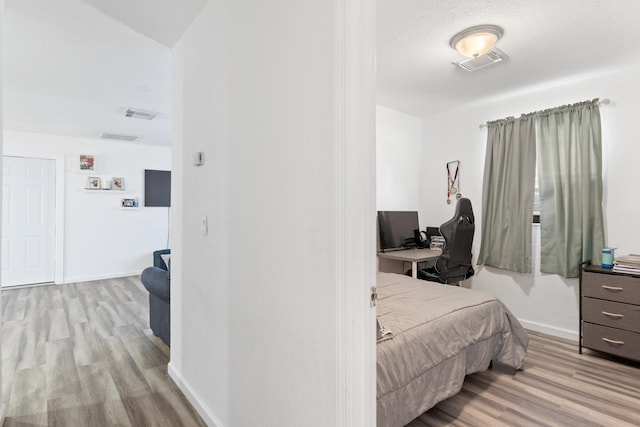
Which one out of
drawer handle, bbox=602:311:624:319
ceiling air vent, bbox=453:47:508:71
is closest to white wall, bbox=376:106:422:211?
ceiling air vent, bbox=453:47:508:71

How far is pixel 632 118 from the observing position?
290 cm

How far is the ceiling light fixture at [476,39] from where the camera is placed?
2250 mm

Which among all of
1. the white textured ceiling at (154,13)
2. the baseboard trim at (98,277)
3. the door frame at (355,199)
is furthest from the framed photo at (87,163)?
the door frame at (355,199)

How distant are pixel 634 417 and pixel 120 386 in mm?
3182

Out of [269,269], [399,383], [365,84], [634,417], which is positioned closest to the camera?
[365,84]

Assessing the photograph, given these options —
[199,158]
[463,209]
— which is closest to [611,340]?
[463,209]

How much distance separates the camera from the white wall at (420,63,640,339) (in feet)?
9.59

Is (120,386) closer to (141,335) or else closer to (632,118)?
(141,335)

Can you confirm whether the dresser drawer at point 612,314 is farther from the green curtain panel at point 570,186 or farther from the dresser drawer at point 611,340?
the green curtain panel at point 570,186

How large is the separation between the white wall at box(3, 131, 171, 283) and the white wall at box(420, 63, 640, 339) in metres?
4.82

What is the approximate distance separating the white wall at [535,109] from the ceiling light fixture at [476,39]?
56.3 inches

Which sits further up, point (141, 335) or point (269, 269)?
point (269, 269)

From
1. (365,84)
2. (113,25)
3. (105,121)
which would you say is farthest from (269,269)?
(105,121)

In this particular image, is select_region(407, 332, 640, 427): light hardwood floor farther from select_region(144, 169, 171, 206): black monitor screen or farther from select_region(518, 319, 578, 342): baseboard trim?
select_region(144, 169, 171, 206): black monitor screen
